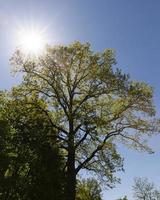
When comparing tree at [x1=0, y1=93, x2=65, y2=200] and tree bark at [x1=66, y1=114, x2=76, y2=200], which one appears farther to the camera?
tree bark at [x1=66, y1=114, x2=76, y2=200]

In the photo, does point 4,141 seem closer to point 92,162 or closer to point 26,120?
point 26,120

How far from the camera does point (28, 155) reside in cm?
3294

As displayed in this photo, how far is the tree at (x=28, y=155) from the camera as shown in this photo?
29.6 m

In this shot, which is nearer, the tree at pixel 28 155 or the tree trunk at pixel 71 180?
the tree at pixel 28 155

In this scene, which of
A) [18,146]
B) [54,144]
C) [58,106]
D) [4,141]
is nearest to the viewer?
[4,141]

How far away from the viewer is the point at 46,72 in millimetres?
35656

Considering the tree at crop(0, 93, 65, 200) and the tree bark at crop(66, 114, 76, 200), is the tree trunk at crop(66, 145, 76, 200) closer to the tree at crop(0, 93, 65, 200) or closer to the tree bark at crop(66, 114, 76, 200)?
the tree bark at crop(66, 114, 76, 200)

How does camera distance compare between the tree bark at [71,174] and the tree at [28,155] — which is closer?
the tree at [28,155]

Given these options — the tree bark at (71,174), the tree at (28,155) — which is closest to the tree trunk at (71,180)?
the tree bark at (71,174)

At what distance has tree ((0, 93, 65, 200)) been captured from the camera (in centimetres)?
2964

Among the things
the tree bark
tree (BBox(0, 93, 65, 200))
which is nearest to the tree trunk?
the tree bark

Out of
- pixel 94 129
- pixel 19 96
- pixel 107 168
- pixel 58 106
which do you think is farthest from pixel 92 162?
pixel 19 96

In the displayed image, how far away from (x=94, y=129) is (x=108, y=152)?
3.47m

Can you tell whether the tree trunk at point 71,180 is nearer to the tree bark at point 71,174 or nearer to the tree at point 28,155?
the tree bark at point 71,174
